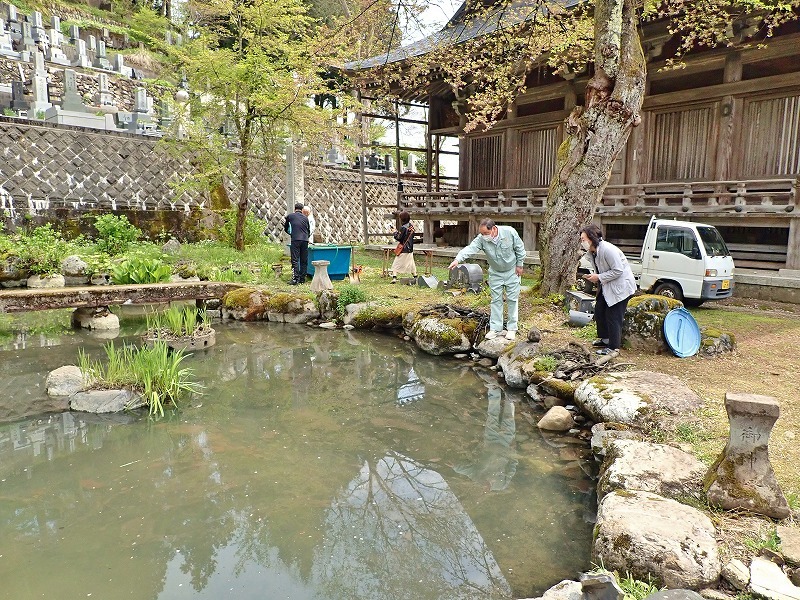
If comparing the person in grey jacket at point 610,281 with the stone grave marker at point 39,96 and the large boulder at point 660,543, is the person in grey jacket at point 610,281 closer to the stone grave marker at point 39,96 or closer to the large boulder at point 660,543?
the large boulder at point 660,543

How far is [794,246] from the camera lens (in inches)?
415

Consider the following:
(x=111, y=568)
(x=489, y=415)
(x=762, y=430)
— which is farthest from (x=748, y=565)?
(x=111, y=568)

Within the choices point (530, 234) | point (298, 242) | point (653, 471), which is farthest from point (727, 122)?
point (653, 471)

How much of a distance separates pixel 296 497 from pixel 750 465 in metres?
3.17

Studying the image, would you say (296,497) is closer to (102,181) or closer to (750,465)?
(750,465)

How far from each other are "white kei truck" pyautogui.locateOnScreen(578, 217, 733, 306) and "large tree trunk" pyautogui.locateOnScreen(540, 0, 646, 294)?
1.13 m

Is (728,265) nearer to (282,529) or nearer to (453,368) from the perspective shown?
(453,368)

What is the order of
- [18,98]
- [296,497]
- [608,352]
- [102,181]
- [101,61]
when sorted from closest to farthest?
1. [296,497]
2. [608,352]
3. [102,181]
4. [18,98]
5. [101,61]

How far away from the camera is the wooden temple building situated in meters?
11.4

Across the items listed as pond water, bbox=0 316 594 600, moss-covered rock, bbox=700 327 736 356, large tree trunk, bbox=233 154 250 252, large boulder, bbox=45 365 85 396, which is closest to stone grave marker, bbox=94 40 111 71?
large tree trunk, bbox=233 154 250 252

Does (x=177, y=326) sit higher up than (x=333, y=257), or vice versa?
(x=333, y=257)

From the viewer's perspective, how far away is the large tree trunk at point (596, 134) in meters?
8.17

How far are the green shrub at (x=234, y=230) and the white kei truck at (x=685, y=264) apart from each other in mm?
9965

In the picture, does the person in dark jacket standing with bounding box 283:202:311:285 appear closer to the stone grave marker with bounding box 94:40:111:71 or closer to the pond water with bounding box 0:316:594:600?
the pond water with bounding box 0:316:594:600
